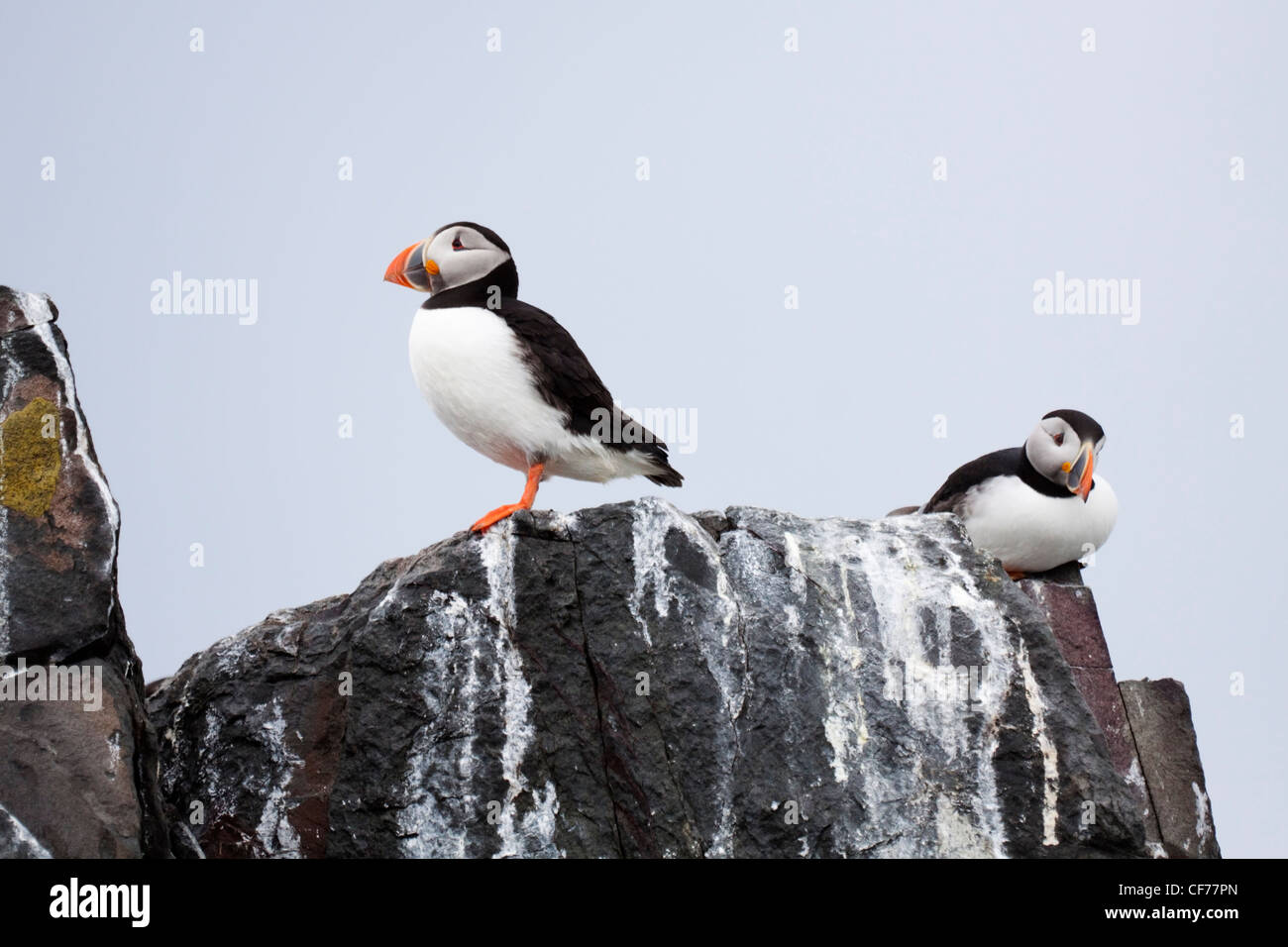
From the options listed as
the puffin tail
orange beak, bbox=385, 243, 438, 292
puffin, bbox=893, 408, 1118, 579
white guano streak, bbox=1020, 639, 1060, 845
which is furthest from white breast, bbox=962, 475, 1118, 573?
orange beak, bbox=385, 243, 438, 292

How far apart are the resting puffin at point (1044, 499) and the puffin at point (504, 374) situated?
2935 mm

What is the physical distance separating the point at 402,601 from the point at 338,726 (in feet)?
2.56

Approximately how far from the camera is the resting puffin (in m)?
10.9

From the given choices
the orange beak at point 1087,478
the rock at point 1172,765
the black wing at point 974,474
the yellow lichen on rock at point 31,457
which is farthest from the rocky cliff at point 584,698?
the black wing at point 974,474

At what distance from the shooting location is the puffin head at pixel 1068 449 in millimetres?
10859

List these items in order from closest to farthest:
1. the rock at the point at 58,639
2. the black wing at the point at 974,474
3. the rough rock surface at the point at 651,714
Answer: the rock at the point at 58,639 < the rough rock surface at the point at 651,714 < the black wing at the point at 974,474

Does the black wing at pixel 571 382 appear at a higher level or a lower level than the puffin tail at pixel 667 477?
higher

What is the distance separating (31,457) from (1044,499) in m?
6.82

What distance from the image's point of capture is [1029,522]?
36.0 ft

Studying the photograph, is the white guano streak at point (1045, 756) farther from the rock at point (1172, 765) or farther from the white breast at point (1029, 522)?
the white breast at point (1029, 522)

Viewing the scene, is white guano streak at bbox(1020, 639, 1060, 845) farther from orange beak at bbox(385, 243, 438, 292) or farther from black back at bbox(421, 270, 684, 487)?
orange beak at bbox(385, 243, 438, 292)
